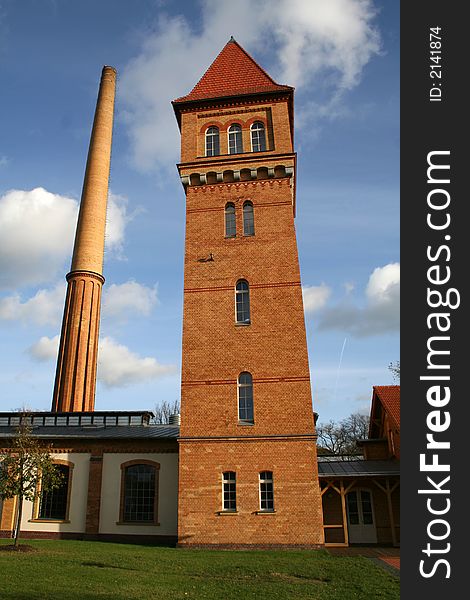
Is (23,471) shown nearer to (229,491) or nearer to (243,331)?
(229,491)

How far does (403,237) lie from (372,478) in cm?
1642

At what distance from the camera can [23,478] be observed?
53.4ft

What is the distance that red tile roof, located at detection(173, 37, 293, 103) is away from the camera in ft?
73.1

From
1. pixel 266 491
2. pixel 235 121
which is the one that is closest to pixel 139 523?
pixel 266 491

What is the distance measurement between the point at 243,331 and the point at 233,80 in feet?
40.9

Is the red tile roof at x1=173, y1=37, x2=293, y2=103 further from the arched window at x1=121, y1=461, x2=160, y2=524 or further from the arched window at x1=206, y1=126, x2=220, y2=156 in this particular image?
the arched window at x1=121, y1=461, x2=160, y2=524

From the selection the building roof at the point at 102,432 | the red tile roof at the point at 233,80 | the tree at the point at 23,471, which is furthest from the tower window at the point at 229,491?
the red tile roof at the point at 233,80

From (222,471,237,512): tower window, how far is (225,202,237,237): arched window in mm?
9418

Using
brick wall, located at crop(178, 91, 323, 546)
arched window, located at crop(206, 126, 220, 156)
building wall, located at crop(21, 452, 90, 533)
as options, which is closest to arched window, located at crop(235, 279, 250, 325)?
brick wall, located at crop(178, 91, 323, 546)

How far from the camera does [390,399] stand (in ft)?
77.3

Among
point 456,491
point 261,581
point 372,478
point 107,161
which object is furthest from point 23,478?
point 107,161

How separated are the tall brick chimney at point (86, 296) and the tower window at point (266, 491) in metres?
18.1

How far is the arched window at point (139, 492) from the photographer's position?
19047 millimetres

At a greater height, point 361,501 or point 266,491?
point 266,491
